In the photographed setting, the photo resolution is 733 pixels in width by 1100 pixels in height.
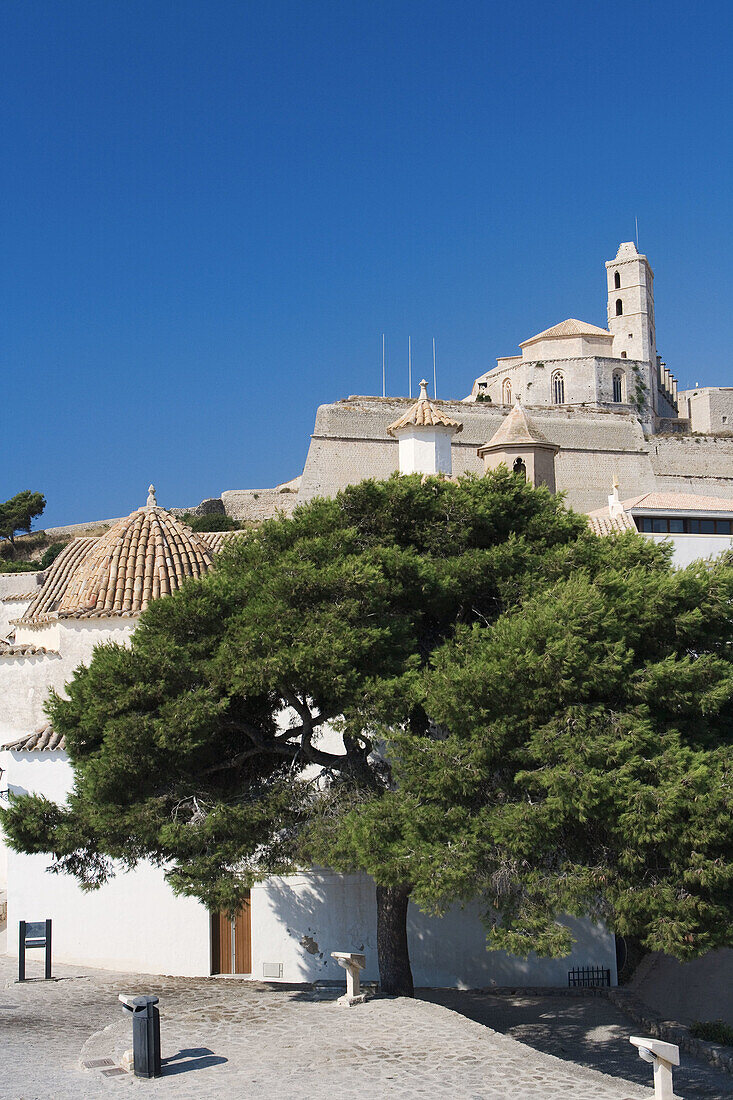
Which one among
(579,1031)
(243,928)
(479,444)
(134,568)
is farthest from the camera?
(479,444)

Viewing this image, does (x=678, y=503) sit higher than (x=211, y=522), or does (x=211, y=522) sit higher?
(x=211, y=522)

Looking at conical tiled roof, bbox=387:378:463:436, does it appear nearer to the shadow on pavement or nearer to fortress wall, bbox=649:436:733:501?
the shadow on pavement

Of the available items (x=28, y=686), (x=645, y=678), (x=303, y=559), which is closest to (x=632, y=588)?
(x=645, y=678)

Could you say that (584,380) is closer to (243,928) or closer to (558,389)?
(558,389)

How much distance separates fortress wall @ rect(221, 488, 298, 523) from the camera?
182ft

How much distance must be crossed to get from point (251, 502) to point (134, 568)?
136 feet

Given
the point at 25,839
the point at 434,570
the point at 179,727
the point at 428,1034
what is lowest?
the point at 428,1034

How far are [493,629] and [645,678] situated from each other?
5.02ft

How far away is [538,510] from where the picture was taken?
11.9 m

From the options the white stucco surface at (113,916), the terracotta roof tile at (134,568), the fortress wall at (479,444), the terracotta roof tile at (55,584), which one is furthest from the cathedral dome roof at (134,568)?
the fortress wall at (479,444)

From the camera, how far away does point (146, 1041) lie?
785 centimetres

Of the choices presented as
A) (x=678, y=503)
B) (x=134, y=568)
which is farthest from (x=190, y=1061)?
(x=678, y=503)

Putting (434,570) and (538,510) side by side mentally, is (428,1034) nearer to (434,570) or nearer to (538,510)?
(434,570)

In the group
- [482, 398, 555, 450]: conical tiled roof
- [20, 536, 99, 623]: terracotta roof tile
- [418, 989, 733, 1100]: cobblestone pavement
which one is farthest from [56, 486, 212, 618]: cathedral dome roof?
[482, 398, 555, 450]: conical tiled roof
